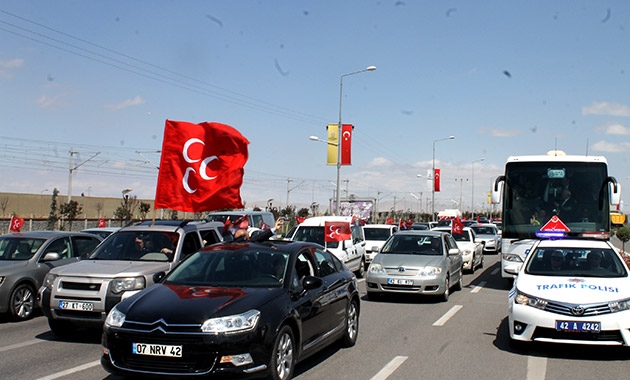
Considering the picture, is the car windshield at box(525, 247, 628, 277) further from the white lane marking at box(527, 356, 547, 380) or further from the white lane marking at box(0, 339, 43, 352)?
the white lane marking at box(0, 339, 43, 352)

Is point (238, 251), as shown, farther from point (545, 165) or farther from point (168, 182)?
point (545, 165)

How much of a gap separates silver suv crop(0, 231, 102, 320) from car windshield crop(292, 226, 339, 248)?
22.9 ft

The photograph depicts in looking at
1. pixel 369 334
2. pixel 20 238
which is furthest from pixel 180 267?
pixel 20 238

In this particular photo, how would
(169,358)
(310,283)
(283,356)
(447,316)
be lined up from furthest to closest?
(447,316)
(310,283)
(283,356)
(169,358)

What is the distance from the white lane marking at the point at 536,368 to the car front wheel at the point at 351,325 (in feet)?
7.71

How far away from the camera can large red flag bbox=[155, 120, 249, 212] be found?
41.3 ft

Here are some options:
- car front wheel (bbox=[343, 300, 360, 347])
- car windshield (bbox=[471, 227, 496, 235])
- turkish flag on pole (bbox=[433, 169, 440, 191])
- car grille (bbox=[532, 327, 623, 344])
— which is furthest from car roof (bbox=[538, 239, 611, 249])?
turkish flag on pole (bbox=[433, 169, 440, 191])

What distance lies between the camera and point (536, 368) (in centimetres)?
785

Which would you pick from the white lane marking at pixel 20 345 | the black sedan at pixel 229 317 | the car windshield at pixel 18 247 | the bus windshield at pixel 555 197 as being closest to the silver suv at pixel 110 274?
the white lane marking at pixel 20 345

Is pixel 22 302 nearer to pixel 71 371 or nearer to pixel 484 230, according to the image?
pixel 71 371

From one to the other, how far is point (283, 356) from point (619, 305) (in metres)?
4.57

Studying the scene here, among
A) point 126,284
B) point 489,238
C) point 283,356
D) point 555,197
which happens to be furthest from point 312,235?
point 489,238

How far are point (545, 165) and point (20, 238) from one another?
12.1 meters

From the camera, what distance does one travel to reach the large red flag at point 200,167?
12.6 metres
